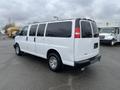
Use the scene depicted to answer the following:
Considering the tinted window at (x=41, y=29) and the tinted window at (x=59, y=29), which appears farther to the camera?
the tinted window at (x=41, y=29)

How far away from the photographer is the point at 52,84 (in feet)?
15.1

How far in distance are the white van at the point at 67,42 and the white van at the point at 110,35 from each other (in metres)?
9.66

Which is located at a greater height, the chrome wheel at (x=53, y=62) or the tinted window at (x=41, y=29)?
the tinted window at (x=41, y=29)

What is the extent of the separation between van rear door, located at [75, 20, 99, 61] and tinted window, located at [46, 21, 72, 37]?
1.27 ft

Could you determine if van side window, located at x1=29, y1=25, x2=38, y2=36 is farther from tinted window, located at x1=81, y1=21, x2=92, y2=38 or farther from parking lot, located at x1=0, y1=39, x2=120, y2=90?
tinted window, located at x1=81, y1=21, x2=92, y2=38

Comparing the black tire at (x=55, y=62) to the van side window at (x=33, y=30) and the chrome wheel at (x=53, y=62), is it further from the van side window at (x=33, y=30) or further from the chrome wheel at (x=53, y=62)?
the van side window at (x=33, y=30)

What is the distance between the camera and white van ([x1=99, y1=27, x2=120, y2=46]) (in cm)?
1484

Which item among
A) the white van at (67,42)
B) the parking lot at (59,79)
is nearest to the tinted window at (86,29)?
the white van at (67,42)

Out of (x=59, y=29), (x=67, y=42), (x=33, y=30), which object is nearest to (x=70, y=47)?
(x=67, y=42)

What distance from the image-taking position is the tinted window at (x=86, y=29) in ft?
16.9

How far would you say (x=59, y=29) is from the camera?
5543 mm

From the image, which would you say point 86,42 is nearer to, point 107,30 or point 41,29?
point 41,29

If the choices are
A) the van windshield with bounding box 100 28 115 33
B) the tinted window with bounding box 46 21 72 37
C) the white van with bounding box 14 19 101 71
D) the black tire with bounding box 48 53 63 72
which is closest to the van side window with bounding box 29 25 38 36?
the white van with bounding box 14 19 101 71

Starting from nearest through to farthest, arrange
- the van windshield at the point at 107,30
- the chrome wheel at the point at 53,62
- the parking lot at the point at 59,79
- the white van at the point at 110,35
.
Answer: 1. the parking lot at the point at 59,79
2. the chrome wheel at the point at 53,62
3. the white van at the point at 110,35
4. the van windshield at the point at 107,30
